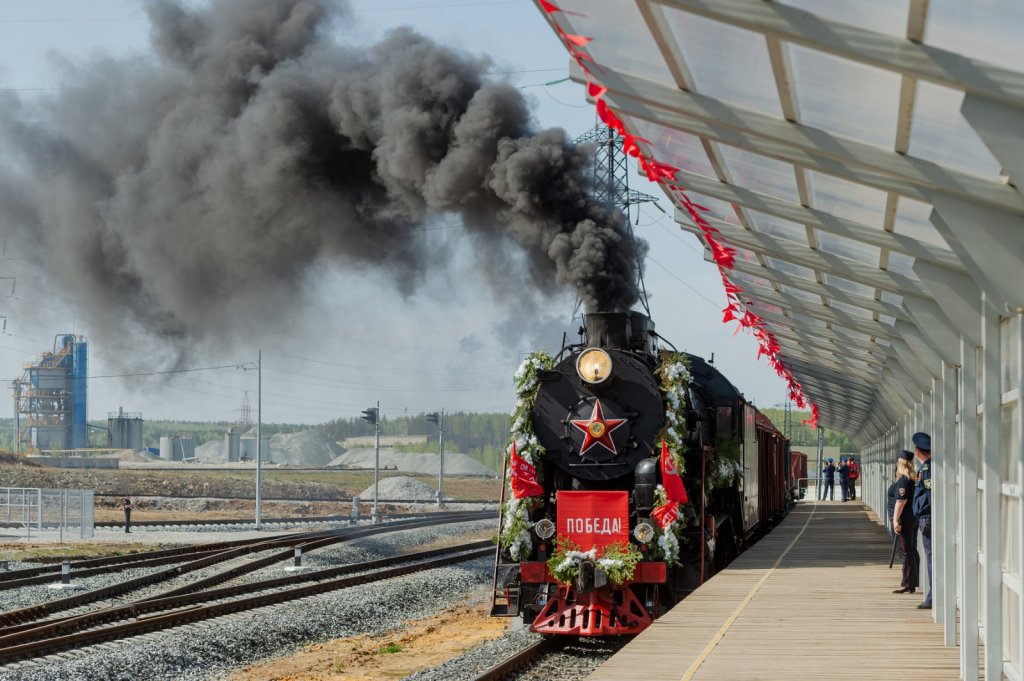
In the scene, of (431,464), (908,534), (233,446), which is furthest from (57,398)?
(908,534)

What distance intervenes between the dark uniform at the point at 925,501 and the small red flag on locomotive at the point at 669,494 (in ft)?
9.13

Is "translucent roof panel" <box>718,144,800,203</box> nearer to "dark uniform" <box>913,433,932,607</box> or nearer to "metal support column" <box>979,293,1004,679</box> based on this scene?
"metal support column" <box>979,293,1004,679</box>

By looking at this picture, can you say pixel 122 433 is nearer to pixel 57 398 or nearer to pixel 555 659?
pixel 57 398

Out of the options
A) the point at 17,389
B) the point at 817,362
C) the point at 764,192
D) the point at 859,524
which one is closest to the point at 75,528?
the point at 859,524

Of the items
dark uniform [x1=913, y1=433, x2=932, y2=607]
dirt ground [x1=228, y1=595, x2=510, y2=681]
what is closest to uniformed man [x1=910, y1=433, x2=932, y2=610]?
dark uniform [x1=913, y1=433, x2=932, y2=607]

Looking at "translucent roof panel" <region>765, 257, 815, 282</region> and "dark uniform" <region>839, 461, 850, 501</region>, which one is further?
"dark uniform" <region>839, 461, 850, 501</region>

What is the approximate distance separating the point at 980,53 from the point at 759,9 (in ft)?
2.53

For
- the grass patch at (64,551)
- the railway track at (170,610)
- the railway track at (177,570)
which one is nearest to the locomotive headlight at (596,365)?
the railway track at (170,610)

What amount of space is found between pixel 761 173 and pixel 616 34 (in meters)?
1.60

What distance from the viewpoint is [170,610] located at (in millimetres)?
15789

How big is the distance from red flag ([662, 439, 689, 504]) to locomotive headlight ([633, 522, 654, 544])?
353 mm

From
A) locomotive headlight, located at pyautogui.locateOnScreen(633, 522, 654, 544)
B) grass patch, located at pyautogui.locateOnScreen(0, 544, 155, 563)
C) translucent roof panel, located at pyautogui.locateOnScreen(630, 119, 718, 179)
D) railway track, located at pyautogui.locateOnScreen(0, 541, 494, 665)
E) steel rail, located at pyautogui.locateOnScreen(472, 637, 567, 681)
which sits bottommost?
grass patch, located at pyautogui.locateOnScreen(0, 544, 155, 563)

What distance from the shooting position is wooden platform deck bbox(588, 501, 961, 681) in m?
7.51

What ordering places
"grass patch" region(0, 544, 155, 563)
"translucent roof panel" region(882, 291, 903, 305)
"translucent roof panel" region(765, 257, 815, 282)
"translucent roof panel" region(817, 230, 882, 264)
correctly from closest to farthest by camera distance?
"translucent roof panel" region(817, 230, 882, 264)
"translucent roof panel" region(882, 291, 903, 305)
"translucent roof panel" region(765, 257, 815, 282)
"grass patch" region(0, 544, 155, 563)
